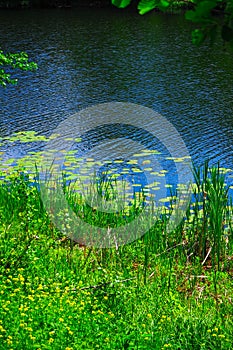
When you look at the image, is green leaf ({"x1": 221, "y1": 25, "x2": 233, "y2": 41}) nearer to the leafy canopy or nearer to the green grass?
the leafy canopy

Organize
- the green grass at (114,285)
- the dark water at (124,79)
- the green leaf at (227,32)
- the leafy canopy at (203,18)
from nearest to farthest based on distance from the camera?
the leafy canopy at (203,18) < the green leaf at (227,32) < the green grass at (114,285) < the dark water at (124,79)

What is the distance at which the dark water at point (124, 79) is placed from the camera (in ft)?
32.7

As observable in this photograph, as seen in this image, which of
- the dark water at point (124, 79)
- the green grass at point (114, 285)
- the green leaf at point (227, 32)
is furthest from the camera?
the dark water at point (124, 79)

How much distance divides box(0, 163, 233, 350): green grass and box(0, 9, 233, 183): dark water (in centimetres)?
316

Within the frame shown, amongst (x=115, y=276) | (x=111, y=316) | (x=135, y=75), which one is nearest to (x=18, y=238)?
(x=115, y=276)

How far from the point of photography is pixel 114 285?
13.0ft

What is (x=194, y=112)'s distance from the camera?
10.9 meters

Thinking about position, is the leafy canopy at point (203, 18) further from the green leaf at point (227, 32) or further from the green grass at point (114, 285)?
the green grass at point (114, 285)

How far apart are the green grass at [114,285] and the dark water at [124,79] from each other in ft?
10.4

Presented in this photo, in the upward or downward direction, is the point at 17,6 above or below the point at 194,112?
above

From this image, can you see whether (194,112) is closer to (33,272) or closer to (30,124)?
(30,124)

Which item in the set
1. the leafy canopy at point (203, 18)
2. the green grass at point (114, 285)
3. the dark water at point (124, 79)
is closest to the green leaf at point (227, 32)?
the leafy canopy at point (203, 18)

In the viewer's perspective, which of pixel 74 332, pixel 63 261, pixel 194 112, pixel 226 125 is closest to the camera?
pixel 74 332

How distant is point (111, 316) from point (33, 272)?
79cm
